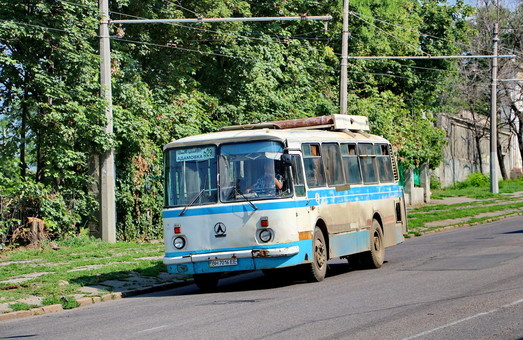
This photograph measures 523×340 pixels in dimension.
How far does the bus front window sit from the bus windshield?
0.22 meters

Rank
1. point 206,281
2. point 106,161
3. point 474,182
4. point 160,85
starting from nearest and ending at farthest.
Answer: point 206,281
point 106,161
point 160,85
point 474,182

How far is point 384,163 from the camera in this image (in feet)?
72.8

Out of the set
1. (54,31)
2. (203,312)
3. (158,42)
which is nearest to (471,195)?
(158,42)

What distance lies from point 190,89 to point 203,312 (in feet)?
67.9

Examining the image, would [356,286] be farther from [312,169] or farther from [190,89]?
[190,89]

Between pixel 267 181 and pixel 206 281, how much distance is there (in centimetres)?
238

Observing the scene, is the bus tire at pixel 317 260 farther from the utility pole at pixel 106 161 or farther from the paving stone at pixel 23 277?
the utility pole at pixel 106 161

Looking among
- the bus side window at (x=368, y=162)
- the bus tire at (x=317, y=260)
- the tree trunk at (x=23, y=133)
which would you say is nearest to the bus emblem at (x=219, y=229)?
the bus tire at (x=317, y=260)

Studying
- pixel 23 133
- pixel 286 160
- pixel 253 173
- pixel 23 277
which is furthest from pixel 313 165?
pixel 23 133

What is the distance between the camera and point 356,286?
51.6ft

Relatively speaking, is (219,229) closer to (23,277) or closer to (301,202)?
(301,202)

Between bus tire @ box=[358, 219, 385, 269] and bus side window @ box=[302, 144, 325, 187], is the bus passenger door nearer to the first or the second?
bus side window @ box=[302, 144, 325, 187]

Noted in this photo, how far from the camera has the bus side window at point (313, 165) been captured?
17.4m

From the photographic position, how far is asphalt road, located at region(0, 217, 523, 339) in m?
10.6
